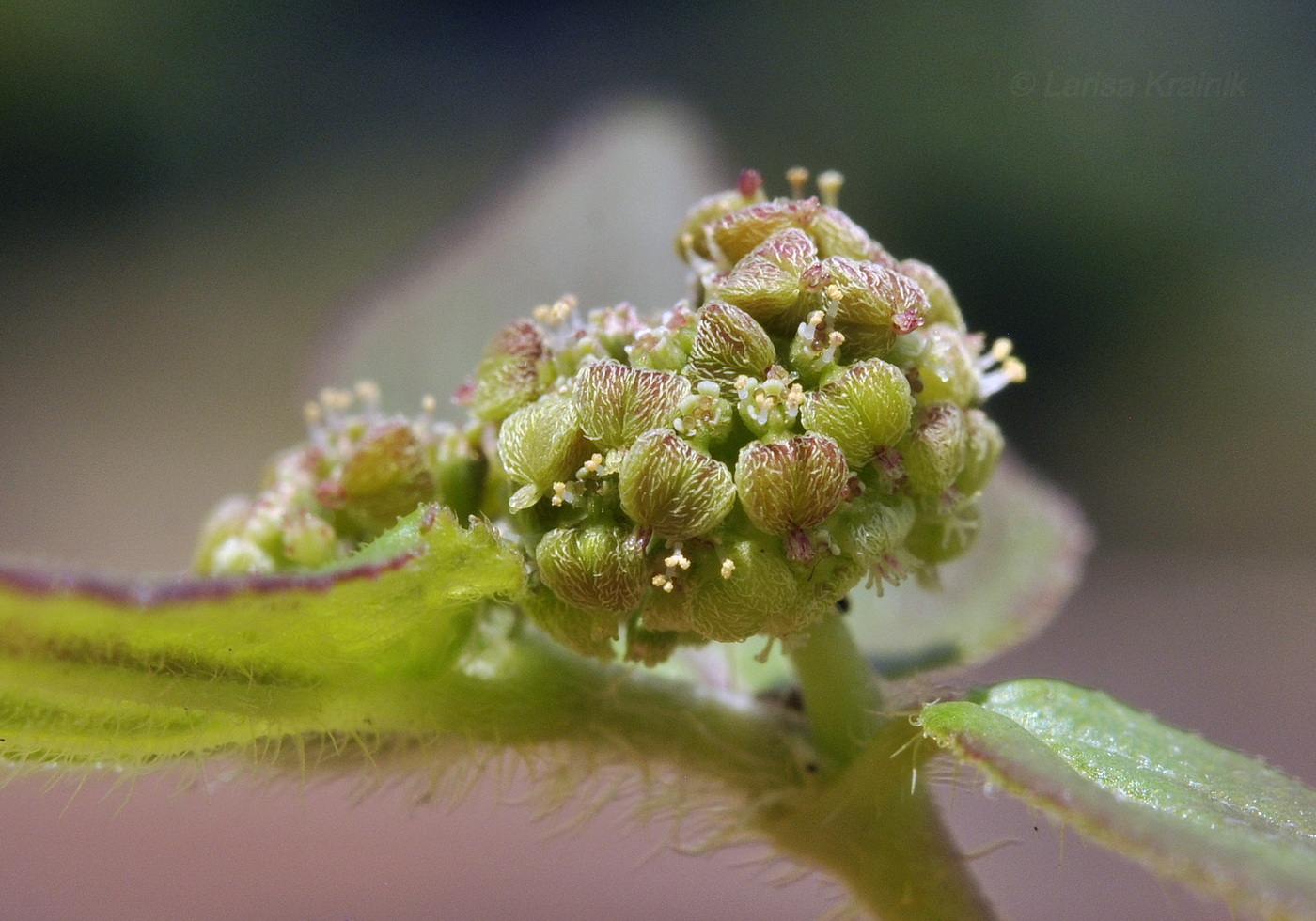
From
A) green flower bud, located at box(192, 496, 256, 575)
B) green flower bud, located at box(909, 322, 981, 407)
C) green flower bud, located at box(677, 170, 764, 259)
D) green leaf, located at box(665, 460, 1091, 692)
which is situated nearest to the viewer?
green flower bud, located at box(909, 322, 981, 407)

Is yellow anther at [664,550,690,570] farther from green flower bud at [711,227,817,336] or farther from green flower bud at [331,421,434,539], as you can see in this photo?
green flower bud at [331,421,434,539]

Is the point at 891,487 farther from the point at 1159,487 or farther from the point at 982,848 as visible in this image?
the point at 1159,487

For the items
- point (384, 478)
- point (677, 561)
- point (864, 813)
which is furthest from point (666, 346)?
point (864, 813)

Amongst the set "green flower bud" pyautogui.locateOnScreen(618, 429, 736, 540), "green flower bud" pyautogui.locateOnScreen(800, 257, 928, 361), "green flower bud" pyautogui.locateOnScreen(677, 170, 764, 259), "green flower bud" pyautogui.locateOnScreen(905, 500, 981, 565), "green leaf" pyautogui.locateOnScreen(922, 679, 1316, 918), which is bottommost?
"green leaf" pyautogui.locateOnScreen(922, 679, 1316, 918)

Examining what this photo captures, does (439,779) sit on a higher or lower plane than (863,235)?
lower

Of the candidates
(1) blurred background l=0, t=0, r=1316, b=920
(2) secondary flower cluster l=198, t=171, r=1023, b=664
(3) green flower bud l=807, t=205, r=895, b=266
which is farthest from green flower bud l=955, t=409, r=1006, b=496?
(1) blurred background l=0, t=0, r=1316, b=920

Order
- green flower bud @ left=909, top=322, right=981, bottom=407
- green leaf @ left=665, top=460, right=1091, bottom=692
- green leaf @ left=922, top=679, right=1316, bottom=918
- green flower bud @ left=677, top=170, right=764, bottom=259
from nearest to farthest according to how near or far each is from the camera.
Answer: green leaf @ left=922, top=679, right=1316, bottom=918
green flower bud @ left=909, top=322, right=981, bottom=407
green flower bud @ left=677, top=170, right=764, bottom=259
green leaf @ left=665, top=460, right=1091, bottom=692

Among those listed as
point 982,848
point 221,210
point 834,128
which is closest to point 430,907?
point 982,848

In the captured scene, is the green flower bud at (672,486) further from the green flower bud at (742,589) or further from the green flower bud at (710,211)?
the green flower bud at (710,211)
